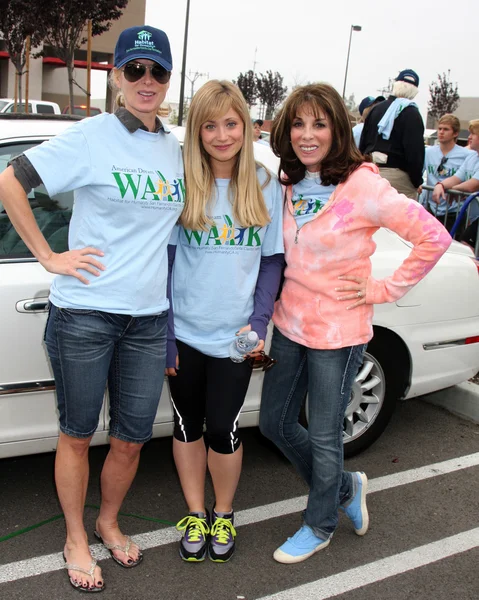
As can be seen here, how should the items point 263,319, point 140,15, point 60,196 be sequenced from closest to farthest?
point 263,319 → point 60,196 → point 140,15

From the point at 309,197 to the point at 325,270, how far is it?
0.91 ft

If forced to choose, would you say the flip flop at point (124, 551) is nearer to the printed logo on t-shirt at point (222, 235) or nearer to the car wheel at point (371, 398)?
the car wheel at point (371, 398)

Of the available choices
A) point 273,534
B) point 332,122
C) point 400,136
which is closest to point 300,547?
point 273,534

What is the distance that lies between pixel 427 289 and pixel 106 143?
196 cm

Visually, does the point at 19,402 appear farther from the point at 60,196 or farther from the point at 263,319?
the point at 263,319

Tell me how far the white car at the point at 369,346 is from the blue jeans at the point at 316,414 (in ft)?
1.56

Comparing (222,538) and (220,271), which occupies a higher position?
(220,271)

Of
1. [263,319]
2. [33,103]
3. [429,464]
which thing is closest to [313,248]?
[263,319]

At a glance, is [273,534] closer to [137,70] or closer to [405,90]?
[137,70]

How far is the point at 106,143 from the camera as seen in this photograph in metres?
2.26

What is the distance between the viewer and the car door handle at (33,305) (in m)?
2.65

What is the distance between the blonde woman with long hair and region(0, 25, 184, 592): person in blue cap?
106mm

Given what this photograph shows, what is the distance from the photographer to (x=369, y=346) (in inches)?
138

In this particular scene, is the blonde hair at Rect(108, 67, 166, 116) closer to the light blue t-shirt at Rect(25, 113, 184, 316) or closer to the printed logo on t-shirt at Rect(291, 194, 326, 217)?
the light blue t-shirt at Rect(25, 113, 184, 316)
